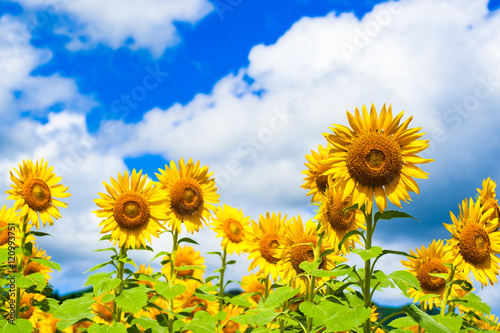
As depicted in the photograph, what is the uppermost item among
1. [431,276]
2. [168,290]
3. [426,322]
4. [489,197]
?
[489,197]

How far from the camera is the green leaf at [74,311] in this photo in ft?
17.7

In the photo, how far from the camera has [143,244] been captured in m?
6.41

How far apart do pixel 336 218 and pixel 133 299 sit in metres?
2.58

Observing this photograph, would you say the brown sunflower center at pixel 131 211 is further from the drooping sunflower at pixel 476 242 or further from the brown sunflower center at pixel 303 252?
the drooping sunflower at pixel 476 242

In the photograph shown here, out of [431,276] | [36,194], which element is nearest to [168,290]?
[36,194]

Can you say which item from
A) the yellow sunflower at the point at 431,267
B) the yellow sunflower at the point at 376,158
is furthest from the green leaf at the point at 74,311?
the yellow sunflower at the point at 431,267

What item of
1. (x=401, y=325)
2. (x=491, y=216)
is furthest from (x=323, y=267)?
(x=491, y=216)

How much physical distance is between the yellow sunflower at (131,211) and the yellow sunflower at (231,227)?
1.83 meters

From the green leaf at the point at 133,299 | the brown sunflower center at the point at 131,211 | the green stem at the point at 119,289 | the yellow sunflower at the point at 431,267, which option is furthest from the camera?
the yellow sunflower at the point at 431,267

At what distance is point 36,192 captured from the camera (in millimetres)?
7680

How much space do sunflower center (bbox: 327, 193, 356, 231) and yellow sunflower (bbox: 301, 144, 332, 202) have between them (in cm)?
46

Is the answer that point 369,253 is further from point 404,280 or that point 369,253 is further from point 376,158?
point 376,158

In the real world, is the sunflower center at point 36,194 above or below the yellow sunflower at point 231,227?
above

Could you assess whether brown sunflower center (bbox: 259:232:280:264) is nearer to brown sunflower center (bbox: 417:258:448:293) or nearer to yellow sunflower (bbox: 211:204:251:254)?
yellow sunflower (bbox: 211:204:251:254)
